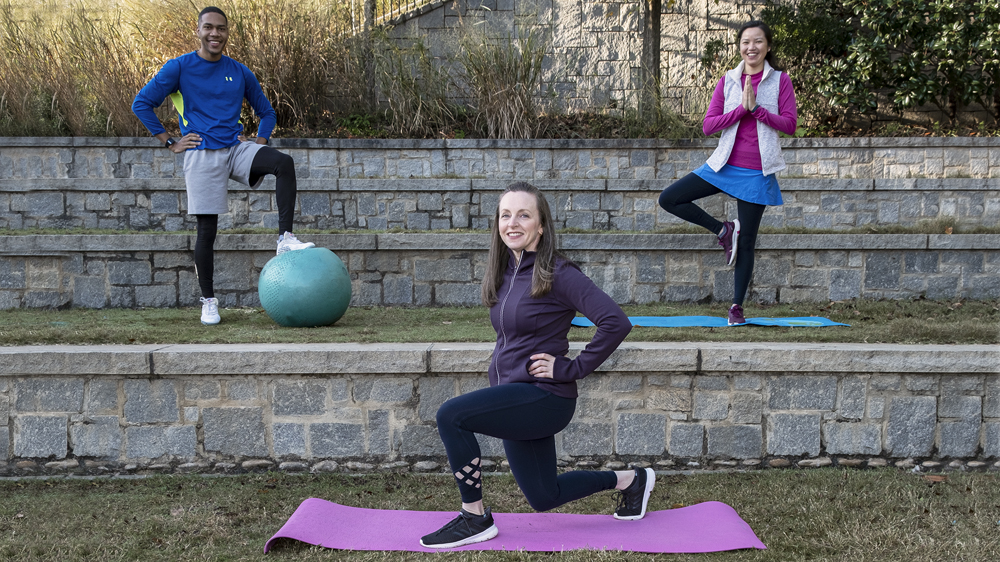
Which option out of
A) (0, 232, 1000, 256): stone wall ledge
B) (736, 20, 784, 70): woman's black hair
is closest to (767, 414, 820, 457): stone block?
(736, 20, 784, 70): woman's black hair

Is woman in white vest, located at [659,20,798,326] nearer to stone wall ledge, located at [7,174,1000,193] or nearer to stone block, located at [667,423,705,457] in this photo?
stone block, located at [667,423,705,457]

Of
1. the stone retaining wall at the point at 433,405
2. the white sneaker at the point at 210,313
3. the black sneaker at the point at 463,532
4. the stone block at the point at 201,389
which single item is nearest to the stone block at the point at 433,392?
the stone retaining wall at the point at 433,405

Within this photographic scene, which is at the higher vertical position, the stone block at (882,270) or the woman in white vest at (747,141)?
the woman in white vest at (747,141)

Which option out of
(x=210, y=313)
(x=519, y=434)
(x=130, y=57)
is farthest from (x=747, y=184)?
(x=130, y=57)

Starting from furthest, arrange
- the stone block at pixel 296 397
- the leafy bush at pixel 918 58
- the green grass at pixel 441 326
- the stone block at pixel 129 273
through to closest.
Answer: the leafy bush at pixel 918 58
the stone block at pixel 129 273
the green grass at pixel 441 326
the stone block at pixel 296 397

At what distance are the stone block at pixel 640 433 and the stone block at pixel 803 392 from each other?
0.62 meters

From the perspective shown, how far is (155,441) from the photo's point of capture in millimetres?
3816

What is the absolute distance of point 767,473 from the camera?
3.79 m

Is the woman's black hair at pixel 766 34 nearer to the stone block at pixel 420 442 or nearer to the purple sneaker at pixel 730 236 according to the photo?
the purple sneaker at pixel 730 236

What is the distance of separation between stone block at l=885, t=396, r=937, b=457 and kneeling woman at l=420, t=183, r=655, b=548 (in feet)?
6.16

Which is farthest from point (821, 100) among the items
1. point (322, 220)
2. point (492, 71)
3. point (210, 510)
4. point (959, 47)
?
point (210, 510)

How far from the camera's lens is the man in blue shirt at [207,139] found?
5.06m

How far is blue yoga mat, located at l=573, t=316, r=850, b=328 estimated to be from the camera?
15.8 feet

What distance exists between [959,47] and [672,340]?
6958mm
